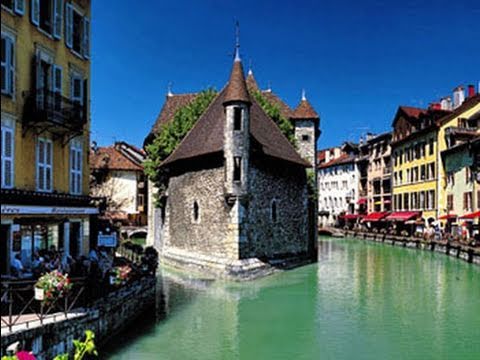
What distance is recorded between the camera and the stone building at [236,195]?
26.2 metres

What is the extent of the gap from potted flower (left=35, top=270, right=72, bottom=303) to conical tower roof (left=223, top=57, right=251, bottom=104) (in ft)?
54.4

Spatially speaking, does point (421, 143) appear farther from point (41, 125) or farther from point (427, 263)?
point (41, 125)

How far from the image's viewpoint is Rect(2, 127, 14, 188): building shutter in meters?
13.8

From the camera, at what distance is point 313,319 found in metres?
17.0

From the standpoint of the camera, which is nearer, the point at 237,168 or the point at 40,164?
the point at 40,164

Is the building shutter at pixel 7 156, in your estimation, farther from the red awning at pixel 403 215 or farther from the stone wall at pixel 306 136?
the red awning at pixel 403 215

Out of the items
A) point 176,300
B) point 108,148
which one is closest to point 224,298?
point 176,300

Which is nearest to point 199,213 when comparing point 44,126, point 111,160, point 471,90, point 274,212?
point 274,212

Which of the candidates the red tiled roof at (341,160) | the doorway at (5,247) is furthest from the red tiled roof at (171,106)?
the red tiled roof at (341,160)

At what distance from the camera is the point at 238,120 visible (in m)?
26.2

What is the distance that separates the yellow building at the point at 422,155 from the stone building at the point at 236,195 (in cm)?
1995

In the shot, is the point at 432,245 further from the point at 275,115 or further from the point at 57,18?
the point at 57,18

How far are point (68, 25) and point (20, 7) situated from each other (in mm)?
2859

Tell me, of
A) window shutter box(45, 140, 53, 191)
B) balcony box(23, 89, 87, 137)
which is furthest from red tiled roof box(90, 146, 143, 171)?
window shutter box(45, 140, 53, 191)
